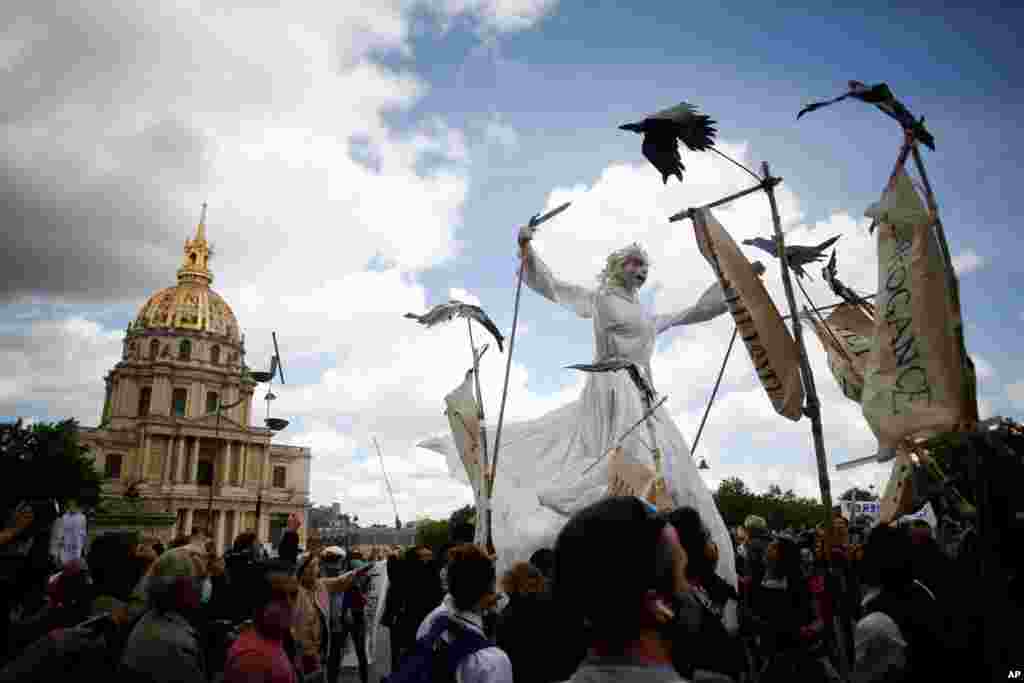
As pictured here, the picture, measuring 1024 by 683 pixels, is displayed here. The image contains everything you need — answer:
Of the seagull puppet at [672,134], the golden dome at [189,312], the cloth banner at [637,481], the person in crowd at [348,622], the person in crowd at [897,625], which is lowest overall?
the person in crowd at [348,622]

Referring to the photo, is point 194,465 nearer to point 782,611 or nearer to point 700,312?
point 700,312

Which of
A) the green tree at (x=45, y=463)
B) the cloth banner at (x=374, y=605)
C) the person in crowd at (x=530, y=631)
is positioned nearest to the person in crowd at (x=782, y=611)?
the person in crowd at (x=530, y=631)

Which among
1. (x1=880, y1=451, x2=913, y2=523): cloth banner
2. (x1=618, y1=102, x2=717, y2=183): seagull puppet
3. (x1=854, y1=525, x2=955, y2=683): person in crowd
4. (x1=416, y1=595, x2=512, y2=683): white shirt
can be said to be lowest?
(x1=416, y1=595, x2=512, y2=683): white shirt

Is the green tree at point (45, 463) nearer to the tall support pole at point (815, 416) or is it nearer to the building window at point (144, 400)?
the building window at point (144, 400)

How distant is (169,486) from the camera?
74625mm

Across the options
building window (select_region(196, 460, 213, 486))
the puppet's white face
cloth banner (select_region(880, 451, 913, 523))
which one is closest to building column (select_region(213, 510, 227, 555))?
building window (select_region(196, 460, 213, 486))

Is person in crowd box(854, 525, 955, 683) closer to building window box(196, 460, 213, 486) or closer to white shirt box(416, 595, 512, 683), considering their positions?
white shirt box(416, 595, 512, 683)

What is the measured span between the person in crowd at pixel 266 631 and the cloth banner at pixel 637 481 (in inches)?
153

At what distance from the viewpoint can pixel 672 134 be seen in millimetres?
4914

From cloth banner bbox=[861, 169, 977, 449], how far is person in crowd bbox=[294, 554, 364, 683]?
3.65 meters

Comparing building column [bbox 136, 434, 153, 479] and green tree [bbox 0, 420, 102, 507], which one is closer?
green tree [bbox 0, 420, 102, 507]

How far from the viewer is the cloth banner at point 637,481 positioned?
649 centimetres

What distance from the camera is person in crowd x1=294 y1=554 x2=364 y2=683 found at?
194 inches

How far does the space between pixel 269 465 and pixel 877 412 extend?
87.7 m
